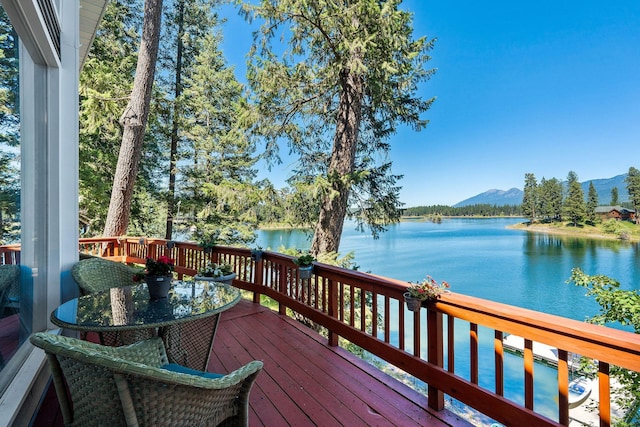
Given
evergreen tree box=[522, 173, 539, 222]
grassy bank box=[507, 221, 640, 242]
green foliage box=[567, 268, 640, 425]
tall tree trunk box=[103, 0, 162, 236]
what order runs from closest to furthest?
green foliage box=[567, 268, 640, 425]
tall tree trunk box=[103, 0, 162, 236]
grassy bank box=[507, 221, 640, 242]
evergreen tree box=[522, 173, 539, 222]

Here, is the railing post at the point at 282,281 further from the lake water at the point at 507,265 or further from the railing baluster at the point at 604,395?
the lake water at the point at 507,265

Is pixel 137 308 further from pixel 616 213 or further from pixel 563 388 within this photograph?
pixel 616 213

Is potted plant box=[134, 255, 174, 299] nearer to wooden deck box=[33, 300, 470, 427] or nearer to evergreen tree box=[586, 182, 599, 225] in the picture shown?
wooden deck box=[33, 300, 470, 427]

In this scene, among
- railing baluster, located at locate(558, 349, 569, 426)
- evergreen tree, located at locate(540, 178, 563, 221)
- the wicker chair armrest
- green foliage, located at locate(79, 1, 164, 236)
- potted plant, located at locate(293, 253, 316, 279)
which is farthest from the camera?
evergreen tree, located at locate(540, 178, 563, 221)

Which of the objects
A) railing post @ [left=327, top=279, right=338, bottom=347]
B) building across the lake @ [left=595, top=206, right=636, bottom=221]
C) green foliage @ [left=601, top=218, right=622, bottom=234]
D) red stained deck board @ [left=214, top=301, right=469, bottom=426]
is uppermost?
building across the lake @ [left=595, top=206, right=636, bottom=221]

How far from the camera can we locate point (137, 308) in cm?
193

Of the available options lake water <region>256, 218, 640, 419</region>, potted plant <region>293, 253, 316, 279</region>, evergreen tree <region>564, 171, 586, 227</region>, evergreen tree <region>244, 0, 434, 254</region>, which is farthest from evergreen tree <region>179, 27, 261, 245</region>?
evergreen tree <region>564, 171, 586, 227</region>

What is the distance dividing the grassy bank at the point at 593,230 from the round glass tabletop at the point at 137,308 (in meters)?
15.9

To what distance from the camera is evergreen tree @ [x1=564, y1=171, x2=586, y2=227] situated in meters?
13.6

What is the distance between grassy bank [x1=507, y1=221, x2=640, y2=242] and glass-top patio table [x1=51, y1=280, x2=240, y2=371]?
15.9 meters

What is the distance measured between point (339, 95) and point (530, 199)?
1568cm

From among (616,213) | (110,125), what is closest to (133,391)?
(110,125)

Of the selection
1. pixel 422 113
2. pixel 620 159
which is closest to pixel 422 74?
pixel 422 113

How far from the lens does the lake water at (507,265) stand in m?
10.2
